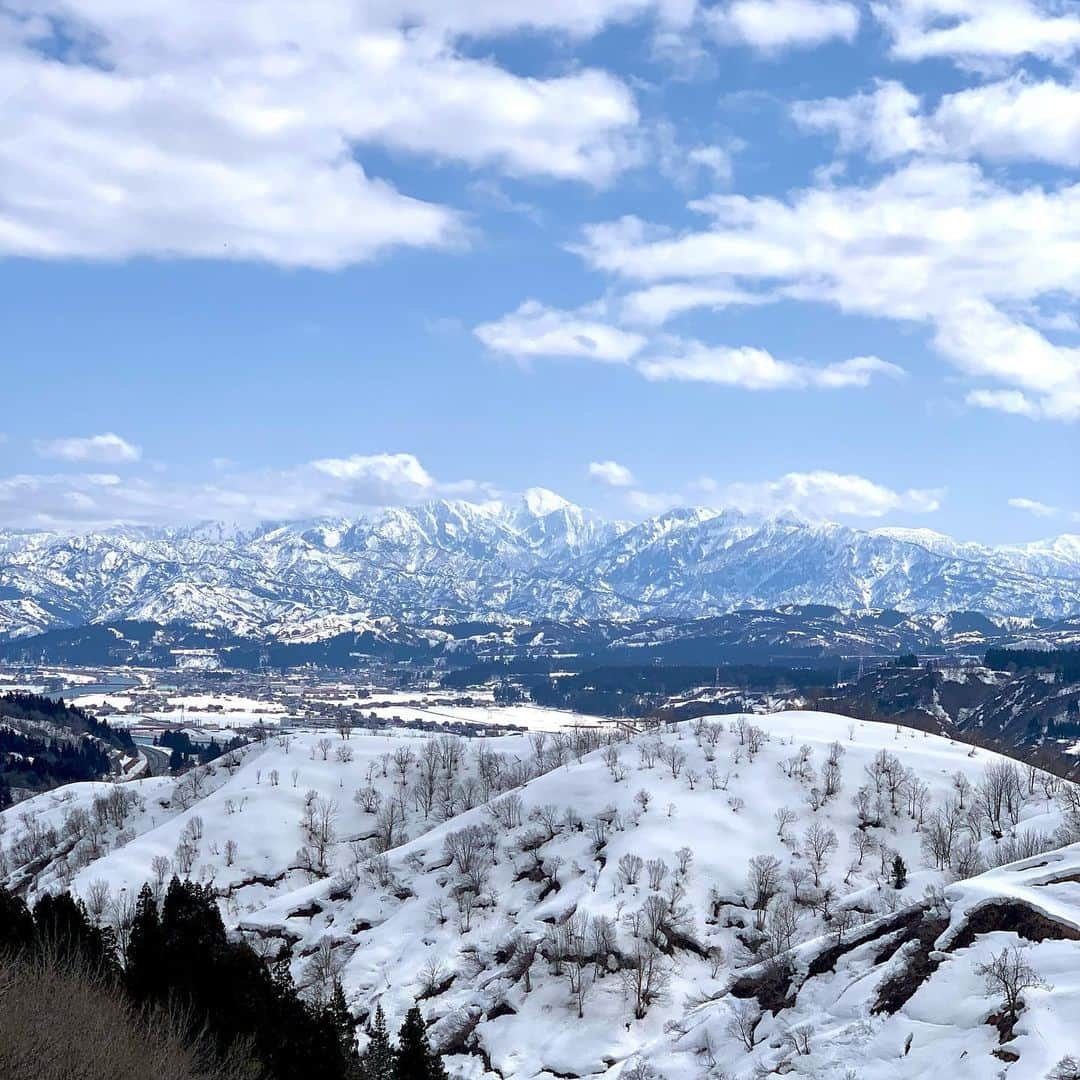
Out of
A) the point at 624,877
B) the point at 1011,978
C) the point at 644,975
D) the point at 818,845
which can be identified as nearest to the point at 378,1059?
the point at 644,975

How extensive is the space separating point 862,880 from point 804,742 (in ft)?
121

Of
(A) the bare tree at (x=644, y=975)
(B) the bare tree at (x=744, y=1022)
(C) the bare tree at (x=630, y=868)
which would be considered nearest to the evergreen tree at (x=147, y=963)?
(B) the bare tree at (x=744, y=1022)

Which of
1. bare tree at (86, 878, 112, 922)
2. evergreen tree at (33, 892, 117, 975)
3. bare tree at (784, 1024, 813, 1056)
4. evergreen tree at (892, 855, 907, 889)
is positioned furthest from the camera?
bare tree at (86, 878, 112, 922)

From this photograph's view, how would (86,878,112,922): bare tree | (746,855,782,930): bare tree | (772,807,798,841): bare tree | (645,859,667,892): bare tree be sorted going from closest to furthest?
1. (746,855,782,930): bare tree
2. (645,859,667,892): bare tree
3. (86,878,112,922): bare tree
4. (772,807,798,841): bare tree

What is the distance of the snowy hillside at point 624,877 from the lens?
218ft

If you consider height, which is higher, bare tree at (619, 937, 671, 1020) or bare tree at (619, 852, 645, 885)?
bare tree at (619, 852, 645, 885)

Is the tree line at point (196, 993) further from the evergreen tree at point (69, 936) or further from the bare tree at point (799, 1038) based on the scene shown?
the bare tree at point (799, 1038)

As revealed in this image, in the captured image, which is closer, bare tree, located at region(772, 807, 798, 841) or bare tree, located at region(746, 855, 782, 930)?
bare tree, located at region(746, 855, 782, 930)

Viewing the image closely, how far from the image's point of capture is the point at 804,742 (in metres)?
144

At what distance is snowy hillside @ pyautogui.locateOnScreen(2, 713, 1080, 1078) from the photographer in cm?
6644

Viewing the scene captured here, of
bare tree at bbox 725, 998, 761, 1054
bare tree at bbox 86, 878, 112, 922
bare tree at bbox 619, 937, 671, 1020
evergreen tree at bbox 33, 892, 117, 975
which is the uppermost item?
evergreen tree at bbox 33, 892, 117, 975

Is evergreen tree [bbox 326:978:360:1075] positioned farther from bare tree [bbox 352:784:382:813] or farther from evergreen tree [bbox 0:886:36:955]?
bare tree [bbox 352:784:382:813]

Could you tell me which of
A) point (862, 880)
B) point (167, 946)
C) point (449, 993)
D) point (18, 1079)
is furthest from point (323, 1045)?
point (862, 880)

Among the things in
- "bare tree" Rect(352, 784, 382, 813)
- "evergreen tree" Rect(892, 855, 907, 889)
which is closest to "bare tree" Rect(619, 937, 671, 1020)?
"evergreen tree" Rect(892, 855, 907, 889)
